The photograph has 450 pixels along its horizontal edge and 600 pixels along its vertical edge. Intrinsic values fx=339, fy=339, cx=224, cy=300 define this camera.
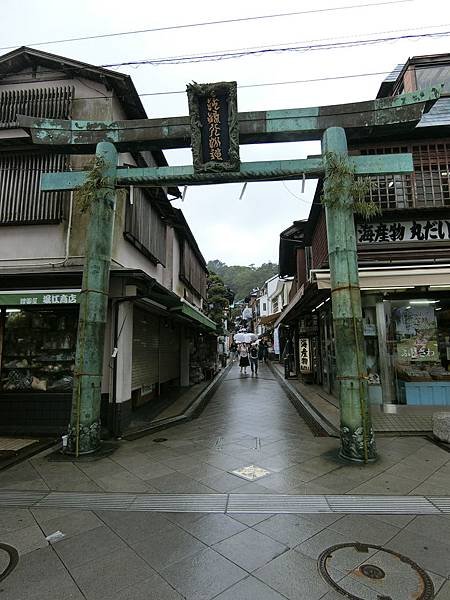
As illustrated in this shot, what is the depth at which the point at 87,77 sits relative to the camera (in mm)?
9477

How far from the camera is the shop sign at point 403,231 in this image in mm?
9914

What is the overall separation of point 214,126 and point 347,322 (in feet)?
16.1

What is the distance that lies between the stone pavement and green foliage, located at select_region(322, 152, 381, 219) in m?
4.96

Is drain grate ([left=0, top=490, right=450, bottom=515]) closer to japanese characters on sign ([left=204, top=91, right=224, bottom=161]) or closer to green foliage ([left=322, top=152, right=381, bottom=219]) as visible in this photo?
green foliage ([left=322, top=152, right=381, bottom=219])

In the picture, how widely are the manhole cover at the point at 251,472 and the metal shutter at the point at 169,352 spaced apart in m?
8.77

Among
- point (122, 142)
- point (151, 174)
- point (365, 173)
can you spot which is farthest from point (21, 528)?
point (365, 173)

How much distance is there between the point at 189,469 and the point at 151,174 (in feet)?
20.1

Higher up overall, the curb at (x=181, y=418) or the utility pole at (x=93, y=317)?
the utility pole at (x=93, y=317)

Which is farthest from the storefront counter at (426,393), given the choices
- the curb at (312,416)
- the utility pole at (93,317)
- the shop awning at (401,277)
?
the utility pole at (93,317)

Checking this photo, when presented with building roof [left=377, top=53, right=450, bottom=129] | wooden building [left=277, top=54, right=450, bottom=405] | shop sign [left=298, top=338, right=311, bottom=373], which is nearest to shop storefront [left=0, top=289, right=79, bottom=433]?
wooden building [left=277, top=54, right=450, bottom=405]

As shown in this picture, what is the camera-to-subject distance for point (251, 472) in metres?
5.88

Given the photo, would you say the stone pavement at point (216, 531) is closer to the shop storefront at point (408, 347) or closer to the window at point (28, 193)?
the shop storefront at point (408, 347)

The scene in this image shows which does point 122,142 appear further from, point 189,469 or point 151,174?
point 189,469

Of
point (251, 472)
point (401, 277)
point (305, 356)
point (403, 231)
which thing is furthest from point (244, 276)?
point (251, 472)
